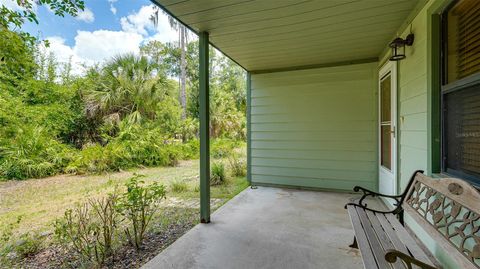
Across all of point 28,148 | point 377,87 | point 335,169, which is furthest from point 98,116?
point 377,87

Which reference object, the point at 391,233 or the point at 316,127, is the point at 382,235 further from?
the point at 316,127

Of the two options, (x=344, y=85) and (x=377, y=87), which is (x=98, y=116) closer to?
(x=344, y=85)

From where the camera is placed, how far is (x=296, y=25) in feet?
8.82

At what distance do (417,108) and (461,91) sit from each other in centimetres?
66

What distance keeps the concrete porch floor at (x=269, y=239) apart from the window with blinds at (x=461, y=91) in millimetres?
1112

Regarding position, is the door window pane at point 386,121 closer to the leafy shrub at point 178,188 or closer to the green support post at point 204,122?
the green support post at point 204,122

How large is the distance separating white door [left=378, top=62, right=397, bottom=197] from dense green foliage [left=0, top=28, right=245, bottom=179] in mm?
5058

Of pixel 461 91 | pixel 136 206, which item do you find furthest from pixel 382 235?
pixel 136 206

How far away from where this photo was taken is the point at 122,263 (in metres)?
2.08

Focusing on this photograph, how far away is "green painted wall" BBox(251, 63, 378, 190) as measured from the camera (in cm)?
404

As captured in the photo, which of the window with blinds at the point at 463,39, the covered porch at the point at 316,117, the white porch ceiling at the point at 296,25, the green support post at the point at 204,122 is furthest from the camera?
the green support post at the point at 204,122

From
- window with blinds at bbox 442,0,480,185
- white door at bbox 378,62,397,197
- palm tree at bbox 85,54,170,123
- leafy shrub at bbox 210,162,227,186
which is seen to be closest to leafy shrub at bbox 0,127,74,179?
palm tree at bbox 85,54,170,123

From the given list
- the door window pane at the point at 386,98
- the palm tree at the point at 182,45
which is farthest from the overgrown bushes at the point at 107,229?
the palm tree at the point at 182,45

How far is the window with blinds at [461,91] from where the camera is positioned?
146cm
